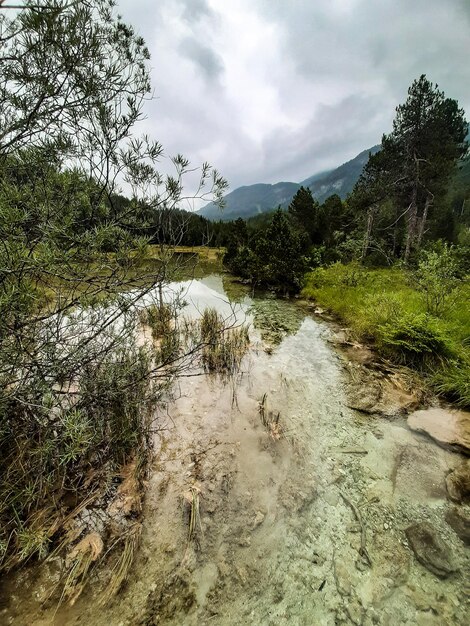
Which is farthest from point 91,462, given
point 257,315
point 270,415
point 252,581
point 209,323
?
point 257,315

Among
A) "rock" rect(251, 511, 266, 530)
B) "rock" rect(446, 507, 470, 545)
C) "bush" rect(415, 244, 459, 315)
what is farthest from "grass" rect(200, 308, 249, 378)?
"bush" rect(415, 244, 459, 315)

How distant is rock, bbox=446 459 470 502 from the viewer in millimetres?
3383

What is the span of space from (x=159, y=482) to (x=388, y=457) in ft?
11.1

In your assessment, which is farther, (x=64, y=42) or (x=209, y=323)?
(x=209, y=323)

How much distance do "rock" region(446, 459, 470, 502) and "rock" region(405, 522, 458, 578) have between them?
0.74 m

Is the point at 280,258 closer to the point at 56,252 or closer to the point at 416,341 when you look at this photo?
the point at 416,341

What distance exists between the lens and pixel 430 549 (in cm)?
276

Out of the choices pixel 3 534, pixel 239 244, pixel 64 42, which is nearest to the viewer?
pixel 64 42

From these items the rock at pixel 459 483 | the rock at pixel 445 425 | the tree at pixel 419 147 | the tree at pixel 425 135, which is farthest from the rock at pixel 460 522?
the tree at pixel 425 135

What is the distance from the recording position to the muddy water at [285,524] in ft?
7.45

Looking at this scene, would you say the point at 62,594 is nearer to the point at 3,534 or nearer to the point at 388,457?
the point at 3,534

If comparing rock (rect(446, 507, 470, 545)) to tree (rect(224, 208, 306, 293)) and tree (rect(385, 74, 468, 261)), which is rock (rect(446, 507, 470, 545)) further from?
tree (rect(385, 74, 468, 261))

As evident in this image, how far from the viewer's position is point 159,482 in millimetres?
3488

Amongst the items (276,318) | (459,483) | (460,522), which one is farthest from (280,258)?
(460,522)
